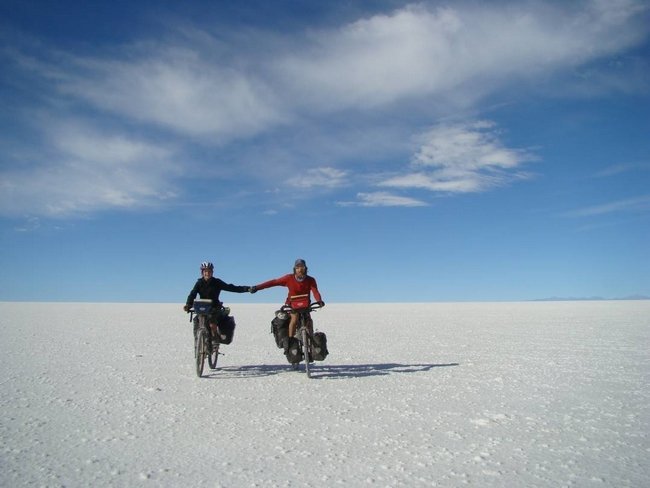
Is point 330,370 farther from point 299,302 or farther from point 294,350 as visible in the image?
point 299,302

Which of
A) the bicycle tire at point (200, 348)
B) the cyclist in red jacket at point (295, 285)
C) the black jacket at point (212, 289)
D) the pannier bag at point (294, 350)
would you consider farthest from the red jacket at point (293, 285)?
the bicycle tire at point (200, 348)

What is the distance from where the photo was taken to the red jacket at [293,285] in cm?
853

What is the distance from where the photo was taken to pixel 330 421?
5.46 m

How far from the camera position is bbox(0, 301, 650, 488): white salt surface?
12.8 feet

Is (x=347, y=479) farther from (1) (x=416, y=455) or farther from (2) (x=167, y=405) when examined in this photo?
(2) (x=167, y=405)

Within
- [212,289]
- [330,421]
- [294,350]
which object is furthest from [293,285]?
[330,421]

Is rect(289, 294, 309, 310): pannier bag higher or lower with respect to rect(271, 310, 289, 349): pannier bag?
higher

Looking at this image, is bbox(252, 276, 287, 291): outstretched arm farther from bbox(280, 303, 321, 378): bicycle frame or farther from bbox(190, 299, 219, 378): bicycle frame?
bbox(190, 299, 219, 378): bicycle frame

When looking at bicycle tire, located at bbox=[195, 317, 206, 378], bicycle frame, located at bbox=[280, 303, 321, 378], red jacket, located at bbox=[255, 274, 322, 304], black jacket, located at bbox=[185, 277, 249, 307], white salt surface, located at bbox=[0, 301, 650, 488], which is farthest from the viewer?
black jacket, located at bbox=[185, 277, 249, 307]

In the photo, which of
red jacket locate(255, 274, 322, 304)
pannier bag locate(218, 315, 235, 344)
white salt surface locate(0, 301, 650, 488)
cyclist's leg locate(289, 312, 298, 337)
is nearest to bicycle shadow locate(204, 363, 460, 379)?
white salt surface locate(0, 301, 650, 488)

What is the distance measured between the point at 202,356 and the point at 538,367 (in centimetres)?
662

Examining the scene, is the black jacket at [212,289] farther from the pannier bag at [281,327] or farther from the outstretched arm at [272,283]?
the pannier bag at [281,327]

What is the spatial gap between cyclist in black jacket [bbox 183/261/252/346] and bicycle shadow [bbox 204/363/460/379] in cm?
91

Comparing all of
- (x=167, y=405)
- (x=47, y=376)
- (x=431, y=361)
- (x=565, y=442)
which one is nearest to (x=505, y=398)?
(x=565, y=442)
